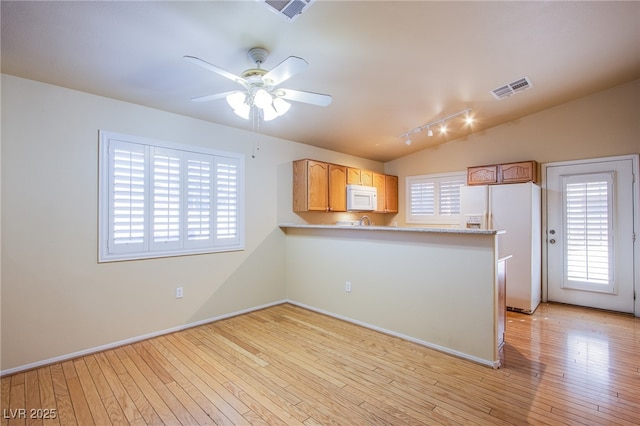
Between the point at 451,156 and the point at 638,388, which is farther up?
the point at 451,156

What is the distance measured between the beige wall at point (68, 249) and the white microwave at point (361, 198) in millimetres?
2285

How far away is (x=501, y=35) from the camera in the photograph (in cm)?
253

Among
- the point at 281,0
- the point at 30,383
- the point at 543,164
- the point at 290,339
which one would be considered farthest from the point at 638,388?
the point at 30,383

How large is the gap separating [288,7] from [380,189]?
13.8 feet

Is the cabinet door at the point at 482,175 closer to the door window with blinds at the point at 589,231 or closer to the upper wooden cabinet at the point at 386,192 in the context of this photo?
the door window with blinds at the point at 589,231

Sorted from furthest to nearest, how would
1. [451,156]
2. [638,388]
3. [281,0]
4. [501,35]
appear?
[451,156] → [501,35] → [638,388] → [281,0]

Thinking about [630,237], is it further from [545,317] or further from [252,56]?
[252,56]

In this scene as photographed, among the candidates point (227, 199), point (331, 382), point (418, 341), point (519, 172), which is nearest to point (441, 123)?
point (519, 172)

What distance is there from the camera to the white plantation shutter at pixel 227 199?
3834mm

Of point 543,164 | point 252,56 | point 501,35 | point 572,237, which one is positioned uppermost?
point 501,35

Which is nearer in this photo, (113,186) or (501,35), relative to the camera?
(501,35)

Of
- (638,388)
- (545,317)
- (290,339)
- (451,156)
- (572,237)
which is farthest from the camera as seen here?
(451,156)

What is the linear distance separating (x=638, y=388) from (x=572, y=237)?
256cm

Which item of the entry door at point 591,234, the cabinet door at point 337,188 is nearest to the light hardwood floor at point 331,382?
the entry door at point 591,234
